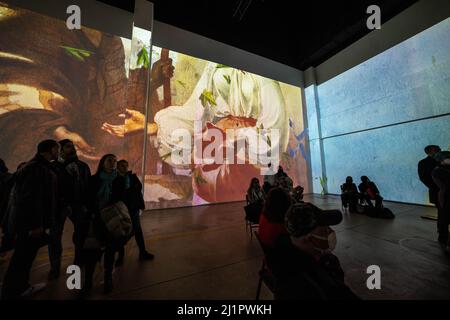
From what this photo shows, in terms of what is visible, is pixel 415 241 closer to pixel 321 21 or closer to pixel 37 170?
pixel 37 170

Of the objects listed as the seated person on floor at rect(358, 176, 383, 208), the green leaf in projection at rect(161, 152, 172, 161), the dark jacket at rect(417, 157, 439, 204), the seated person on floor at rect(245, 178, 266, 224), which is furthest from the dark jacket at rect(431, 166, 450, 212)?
the green leaf in projection at rect(161, 152, 172, 161)

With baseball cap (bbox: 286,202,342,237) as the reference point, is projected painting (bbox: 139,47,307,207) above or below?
above

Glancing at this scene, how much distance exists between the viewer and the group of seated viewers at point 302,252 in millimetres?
1012

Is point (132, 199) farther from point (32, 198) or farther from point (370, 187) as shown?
point (370, 187)

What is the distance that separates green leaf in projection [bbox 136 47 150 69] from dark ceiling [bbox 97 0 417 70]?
214cm

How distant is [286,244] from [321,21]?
10908 millimetres

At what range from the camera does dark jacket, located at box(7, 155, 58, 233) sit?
159 centimetres

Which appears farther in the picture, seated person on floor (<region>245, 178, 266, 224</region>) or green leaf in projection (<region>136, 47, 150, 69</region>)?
green leaf in projection (<region>136, 47, 150, 69</region>)

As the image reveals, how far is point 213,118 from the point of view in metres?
7.73

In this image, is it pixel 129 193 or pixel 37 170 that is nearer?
pixel 37 170

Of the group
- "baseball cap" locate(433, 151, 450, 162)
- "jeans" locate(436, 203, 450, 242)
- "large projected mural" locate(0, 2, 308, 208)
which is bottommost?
"jeans" locate(436, 203, 450, 242)

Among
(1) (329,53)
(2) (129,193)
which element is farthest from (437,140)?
(2) (129,193)

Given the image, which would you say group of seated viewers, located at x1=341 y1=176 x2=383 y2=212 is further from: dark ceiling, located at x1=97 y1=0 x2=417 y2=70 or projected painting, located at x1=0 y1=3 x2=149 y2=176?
dark ceiling, located at x1=97 y1=0 x2=417 y2=70

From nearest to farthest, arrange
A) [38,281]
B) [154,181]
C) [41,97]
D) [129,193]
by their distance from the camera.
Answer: [38,281] → [129,193] → [41,97] → [154,181]
